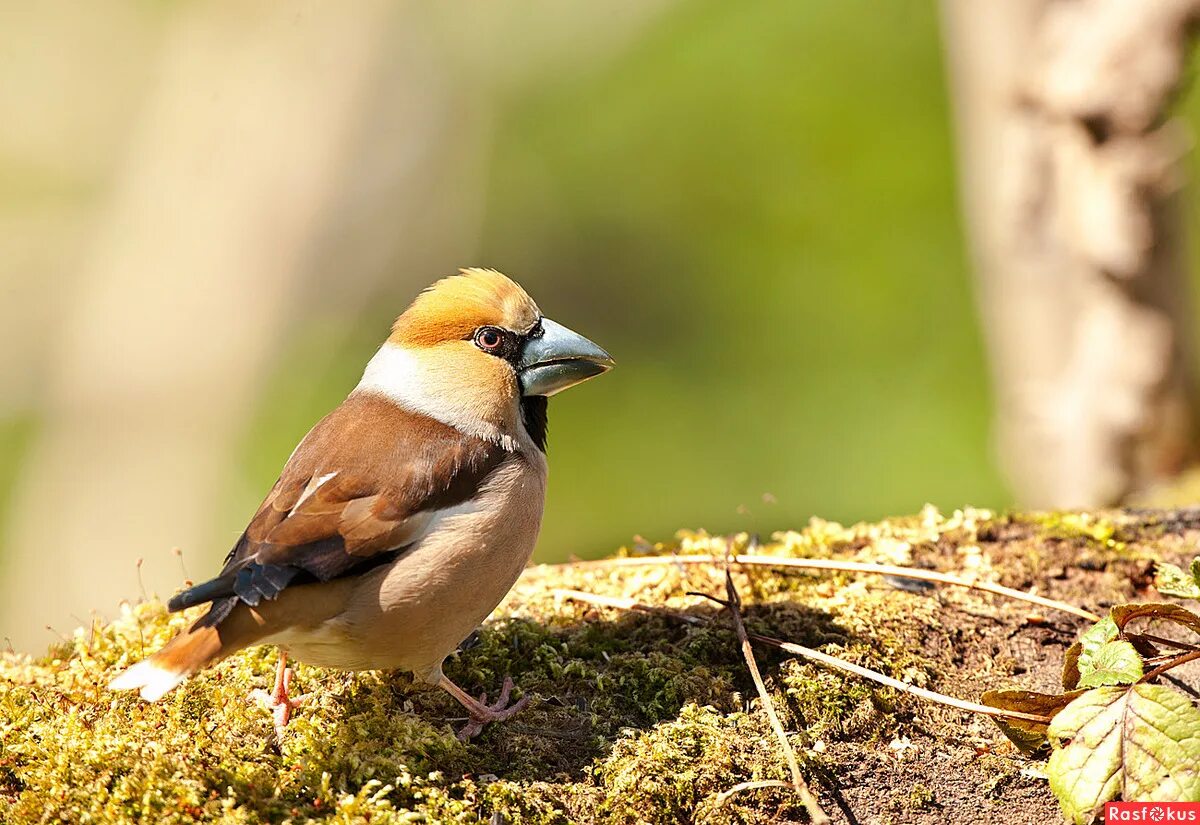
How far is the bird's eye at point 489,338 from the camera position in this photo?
374 cm

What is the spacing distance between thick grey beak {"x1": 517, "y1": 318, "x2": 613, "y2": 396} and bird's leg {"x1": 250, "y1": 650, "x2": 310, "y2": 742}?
3.94 ft

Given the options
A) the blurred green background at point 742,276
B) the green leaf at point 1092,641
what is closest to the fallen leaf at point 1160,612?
the green leaf at point 1092,641

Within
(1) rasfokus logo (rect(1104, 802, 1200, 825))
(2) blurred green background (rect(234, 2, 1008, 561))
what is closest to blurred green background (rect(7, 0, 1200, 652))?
(2) blurred green background (rect(234, 2, 1008, 561))

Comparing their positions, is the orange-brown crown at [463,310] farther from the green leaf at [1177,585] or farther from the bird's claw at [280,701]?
the green leaf at [1177,585]

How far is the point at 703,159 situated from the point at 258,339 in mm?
4724

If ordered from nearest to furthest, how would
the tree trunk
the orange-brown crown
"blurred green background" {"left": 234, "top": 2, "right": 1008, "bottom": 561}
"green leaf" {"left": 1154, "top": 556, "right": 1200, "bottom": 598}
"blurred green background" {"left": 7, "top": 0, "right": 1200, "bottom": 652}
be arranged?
"green leaf" {"left": 1154, "top": 556, "right": 1200, "bottom": 598}
the orange-brown crown
the tree trunk
"blurred green background" {"left": 234, "top": 2, "right": 1008, "bottom": 561}
"blurred green background" {"left": 7, "top": 0, "right": 1200, "bottom": 652}

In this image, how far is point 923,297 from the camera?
994cm

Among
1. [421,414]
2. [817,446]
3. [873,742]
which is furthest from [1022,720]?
[817,446]

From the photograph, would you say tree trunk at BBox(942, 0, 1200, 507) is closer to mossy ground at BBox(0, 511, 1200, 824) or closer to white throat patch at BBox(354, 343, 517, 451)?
mossy ground at BBox(0, 511, 1200, 824)

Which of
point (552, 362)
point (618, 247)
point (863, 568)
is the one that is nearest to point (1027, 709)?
point (863, 568)

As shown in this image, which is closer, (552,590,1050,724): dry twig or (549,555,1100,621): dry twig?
(552,590,1050,724): dry twig

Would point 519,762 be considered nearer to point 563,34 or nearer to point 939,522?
point 939,522

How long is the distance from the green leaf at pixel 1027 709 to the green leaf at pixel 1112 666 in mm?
97

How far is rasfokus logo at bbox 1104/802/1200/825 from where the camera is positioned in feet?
8.00
